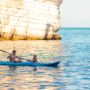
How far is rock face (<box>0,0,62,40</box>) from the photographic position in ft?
A: 265

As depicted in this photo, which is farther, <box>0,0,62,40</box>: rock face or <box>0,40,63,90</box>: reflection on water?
<box>0,0,62,40</box>: rock face

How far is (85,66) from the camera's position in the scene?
136 ft

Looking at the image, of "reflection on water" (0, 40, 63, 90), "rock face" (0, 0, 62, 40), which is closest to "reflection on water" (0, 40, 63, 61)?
"reflection on water" (0, 40, 63, 90)

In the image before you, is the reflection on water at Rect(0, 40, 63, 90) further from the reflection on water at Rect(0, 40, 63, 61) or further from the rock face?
Answer: the rock face

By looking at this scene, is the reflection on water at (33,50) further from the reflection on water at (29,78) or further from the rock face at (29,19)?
the rock face at (29,19)

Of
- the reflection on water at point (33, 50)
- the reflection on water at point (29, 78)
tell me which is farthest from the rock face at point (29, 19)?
the reflection on water at point (29, 78)

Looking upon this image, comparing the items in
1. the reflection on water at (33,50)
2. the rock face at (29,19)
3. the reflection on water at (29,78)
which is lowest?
the reflection on water at (29,78)

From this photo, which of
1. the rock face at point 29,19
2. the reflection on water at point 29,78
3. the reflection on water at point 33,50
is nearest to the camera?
the reflection on water at point 29,78

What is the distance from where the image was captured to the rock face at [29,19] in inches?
3179

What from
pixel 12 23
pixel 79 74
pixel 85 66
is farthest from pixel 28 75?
pixel 12 23

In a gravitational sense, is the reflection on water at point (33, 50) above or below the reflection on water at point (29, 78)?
above

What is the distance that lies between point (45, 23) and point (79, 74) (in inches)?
2015

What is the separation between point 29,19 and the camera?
83.7 m

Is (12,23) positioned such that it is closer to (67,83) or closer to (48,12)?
(48,12)
